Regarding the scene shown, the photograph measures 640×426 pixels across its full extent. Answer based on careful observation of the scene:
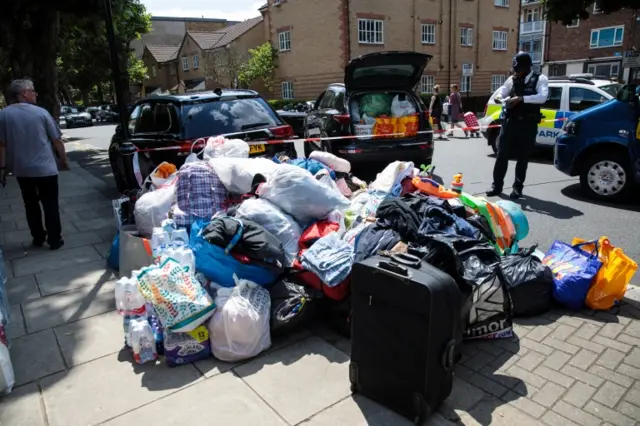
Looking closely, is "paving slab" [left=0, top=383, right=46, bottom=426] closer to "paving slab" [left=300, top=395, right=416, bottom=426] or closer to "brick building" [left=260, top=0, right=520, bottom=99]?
"paving slab" [left=300, top=395, right=416, bottom=426]

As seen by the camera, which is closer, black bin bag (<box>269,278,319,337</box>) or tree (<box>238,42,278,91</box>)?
black bin bag (<box>269,278,319,337</box>)

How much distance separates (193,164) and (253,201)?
0.99 meters

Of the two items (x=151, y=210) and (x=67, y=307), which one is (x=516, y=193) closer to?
(x=151, y=210)


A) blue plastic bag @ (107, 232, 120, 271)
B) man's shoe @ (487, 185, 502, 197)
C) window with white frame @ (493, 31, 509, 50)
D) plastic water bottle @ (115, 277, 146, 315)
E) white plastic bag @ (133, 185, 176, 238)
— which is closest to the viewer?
plastic water bottle @ (115, 277, 146, 315)

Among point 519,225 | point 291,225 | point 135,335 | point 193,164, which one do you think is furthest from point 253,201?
point 519,225

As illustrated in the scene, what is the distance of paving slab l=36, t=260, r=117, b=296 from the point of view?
4.28 metres

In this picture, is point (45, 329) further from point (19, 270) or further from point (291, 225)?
point (291, 225)

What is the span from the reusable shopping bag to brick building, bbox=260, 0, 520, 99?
85.4 ft

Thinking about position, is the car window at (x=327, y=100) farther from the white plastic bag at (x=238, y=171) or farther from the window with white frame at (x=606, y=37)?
the window with white frame at (x=606, y=37)

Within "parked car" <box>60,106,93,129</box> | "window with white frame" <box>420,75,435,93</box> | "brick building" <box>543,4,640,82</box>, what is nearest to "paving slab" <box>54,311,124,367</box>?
"window with white frame" <box>420,75,435,93</box>

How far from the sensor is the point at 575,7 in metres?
13.6

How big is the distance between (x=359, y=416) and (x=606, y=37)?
1812 inches

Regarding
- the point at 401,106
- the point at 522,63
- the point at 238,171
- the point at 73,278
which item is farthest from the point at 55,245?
the point at 522,63

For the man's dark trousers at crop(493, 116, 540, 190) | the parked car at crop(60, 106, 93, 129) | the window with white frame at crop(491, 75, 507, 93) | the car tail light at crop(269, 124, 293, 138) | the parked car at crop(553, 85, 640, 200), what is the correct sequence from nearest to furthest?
the car tail light at crop(269, 124, 293, 138) < the parked car at crop(553, 85, 640, 200) < the man's dark trousers at crop(493, 116, 540, 190) < the parked car at crop(60, 106, 93, 129) < the window with white frame at crop(491, 75, 507, 93)
